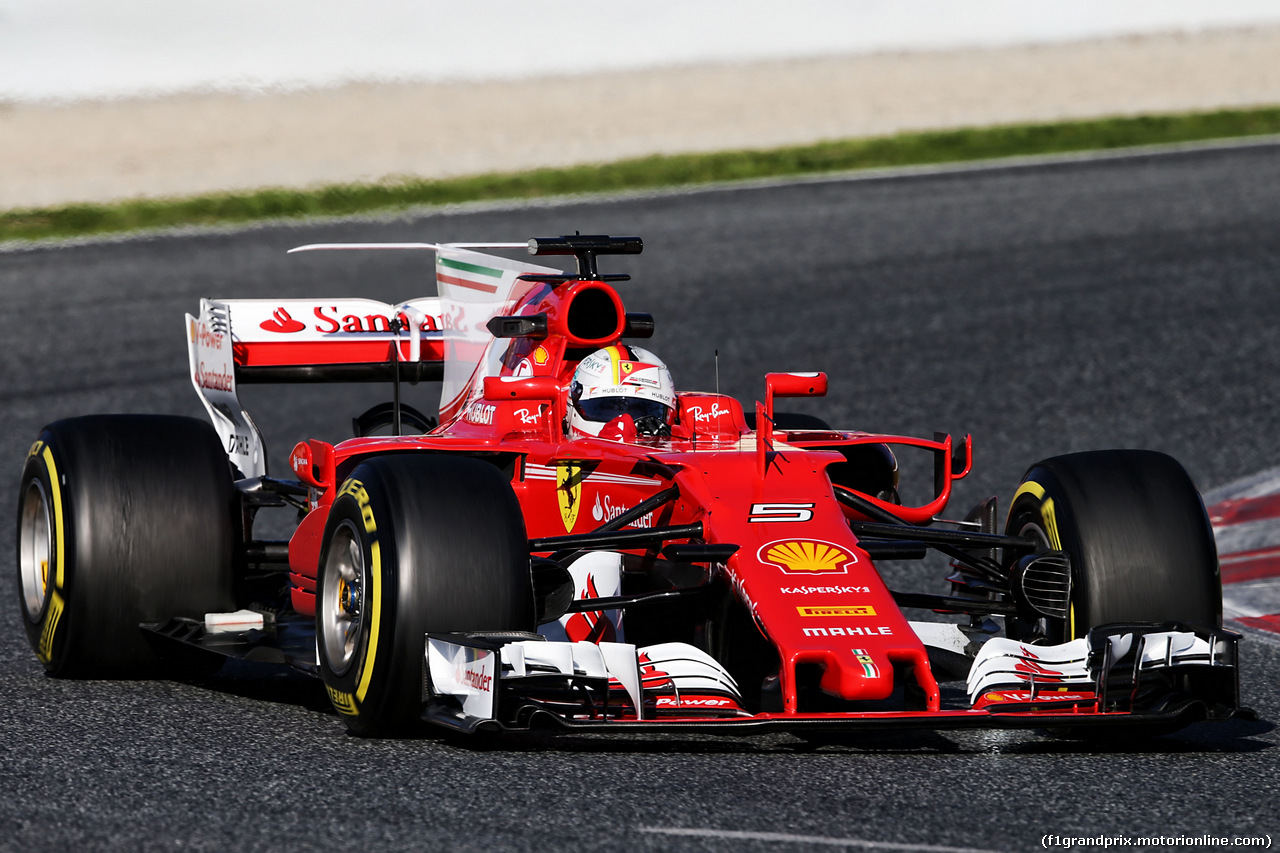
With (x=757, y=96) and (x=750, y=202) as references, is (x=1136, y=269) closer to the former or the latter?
(x=750, y=202)

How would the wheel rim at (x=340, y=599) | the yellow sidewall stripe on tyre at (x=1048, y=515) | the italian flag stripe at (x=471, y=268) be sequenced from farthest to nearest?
1. the italian flag stripe at (x=471, y=268)
2. the yellow sidewall stripe on tyre at (x=1048, y=515)
3. the wheel rim at (x=340, y=599)

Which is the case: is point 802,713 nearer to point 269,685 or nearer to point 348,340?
point 269,685

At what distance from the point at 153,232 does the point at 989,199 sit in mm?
8708

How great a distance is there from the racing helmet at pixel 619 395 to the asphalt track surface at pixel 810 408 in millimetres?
1425

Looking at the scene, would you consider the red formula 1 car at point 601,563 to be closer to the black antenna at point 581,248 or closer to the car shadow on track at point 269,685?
the black antenna at point 581,248

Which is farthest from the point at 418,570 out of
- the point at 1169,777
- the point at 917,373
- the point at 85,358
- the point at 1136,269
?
the point at 1136,269

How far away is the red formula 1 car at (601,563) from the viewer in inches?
229

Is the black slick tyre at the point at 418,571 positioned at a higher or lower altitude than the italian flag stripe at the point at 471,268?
lower

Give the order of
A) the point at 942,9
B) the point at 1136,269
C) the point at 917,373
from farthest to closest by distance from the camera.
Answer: the point at 942,9 < the point at 1136,269 < the point at 917,373

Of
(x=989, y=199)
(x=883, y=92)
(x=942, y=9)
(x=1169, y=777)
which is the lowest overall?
(x=1169, y=777)

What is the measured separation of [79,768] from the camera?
225 inches

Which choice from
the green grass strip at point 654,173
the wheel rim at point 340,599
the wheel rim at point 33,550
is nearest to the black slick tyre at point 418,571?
the wheel rim at point 340,599

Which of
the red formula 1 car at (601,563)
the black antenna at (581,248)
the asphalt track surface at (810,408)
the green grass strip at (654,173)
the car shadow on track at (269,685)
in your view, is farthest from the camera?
the green grass strip at (654,173)

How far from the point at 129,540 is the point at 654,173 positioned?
1611cm
